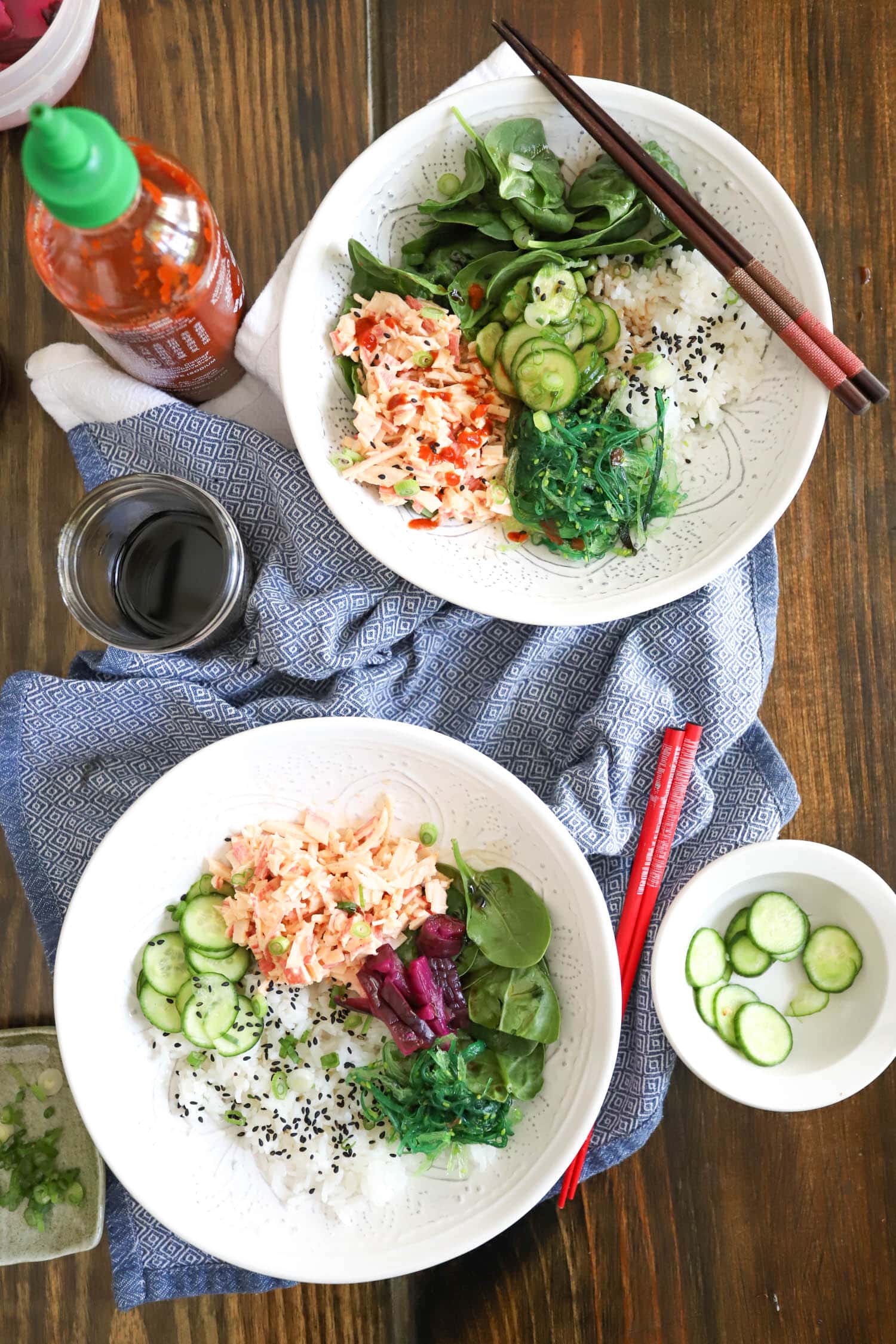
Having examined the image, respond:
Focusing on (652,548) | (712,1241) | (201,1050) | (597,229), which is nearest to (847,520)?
(652,548)

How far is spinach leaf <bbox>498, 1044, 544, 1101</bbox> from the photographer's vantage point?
68.6 inches

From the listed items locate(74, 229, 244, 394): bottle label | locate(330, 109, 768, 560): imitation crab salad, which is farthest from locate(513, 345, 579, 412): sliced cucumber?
locate(74, 229, 244, 394): bottle label

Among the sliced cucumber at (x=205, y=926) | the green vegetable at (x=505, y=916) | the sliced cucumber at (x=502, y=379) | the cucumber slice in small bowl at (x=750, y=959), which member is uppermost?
the sliced cucumber at (x=502, y=379)

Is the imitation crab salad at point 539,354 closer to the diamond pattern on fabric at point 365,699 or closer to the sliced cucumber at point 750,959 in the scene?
the diamond pattern on fabric at point 365,699

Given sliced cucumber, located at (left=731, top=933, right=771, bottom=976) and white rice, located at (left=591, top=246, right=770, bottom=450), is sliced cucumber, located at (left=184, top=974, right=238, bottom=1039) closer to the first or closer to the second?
sliced cucumber, located at (left=731, top=933, right=771, bottom=976)

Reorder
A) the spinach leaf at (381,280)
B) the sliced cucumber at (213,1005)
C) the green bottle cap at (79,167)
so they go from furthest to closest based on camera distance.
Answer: the sliced cucumber at (213,1005), the spinach leaf at (381,280), the green bottle cap at (79,167)

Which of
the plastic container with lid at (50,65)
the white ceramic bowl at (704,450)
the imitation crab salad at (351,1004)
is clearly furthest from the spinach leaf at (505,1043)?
the plastic container with lid at (50,65)

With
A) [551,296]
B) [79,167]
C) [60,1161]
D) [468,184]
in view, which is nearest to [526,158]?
[468,184]

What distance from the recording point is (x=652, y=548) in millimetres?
1736

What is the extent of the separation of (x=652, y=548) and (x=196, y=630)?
81 centimetres

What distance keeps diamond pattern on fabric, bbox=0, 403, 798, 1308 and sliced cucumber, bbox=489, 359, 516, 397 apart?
39cm

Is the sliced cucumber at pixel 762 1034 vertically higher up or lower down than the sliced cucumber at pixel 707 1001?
lower down

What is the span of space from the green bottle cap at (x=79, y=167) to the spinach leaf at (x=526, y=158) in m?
0.62

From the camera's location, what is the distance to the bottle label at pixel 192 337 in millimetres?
1536
